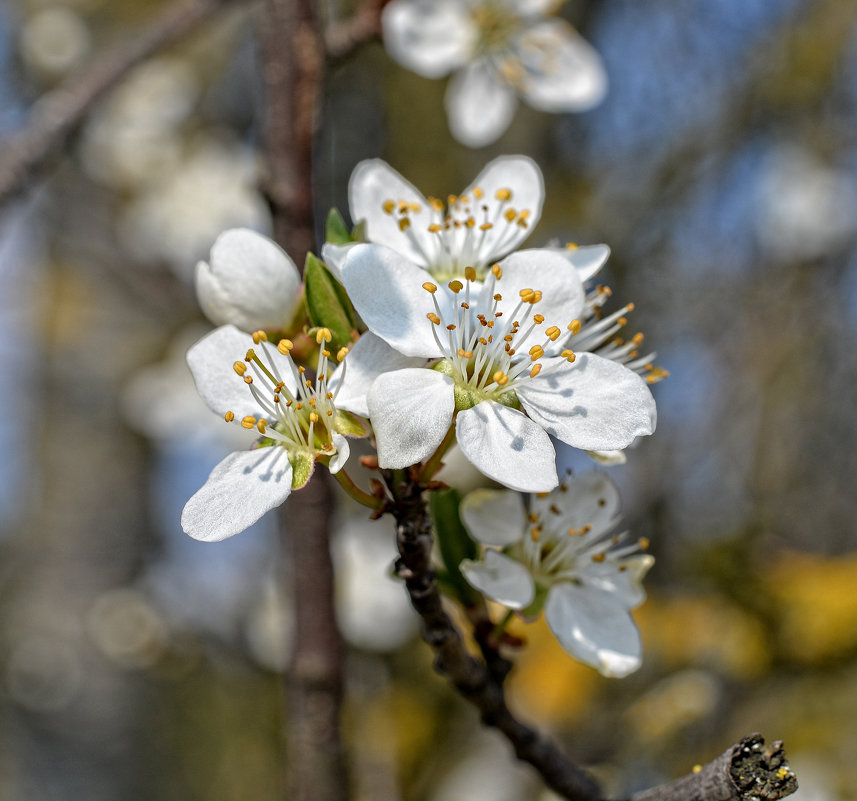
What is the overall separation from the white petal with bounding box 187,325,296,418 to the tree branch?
0.61 feet

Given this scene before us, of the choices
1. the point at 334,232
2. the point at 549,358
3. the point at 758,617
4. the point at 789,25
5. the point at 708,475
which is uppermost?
the point at 334,232

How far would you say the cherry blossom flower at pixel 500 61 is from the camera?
175cm

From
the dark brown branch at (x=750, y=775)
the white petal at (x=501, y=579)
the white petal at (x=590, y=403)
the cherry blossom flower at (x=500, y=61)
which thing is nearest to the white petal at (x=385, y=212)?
the white petal at (x=590, y=403)

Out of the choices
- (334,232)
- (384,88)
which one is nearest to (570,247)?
(334,232)

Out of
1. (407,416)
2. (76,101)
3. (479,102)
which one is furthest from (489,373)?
(479,102)

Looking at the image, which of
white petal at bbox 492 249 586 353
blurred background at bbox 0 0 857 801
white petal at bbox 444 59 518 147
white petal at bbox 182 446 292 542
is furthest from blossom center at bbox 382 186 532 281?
blurred background at bbox 0 0 857 801

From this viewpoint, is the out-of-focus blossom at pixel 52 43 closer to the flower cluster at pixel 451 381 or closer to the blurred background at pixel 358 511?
the blurred background at pixel 358 511

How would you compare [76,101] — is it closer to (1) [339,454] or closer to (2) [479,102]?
(2) [479,102]

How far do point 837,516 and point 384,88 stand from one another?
2731 millimetres

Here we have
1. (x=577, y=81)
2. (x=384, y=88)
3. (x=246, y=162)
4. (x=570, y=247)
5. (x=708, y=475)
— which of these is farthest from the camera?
(x=384, y=88)

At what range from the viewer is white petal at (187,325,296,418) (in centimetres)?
81

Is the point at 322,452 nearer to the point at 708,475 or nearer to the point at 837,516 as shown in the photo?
the point at 708,475

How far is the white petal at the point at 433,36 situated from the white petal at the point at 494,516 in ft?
3.61

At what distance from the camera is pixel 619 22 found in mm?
3105
